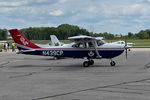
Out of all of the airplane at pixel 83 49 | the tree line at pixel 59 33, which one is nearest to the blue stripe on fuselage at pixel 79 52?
the airplane at pixel 83 49

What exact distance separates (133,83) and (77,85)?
7.19ft

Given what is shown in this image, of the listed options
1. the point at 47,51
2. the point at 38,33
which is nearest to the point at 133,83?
the point at 47,51

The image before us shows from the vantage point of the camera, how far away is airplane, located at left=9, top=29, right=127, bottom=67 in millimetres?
16250

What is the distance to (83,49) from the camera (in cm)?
1681

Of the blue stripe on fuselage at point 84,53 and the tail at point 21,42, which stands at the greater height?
the tail at point 21,42

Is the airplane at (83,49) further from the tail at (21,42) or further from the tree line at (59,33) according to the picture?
the tree line at (59,33)

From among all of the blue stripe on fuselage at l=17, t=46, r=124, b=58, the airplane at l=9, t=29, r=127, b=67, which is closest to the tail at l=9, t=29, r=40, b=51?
the airplane at l=9, t=29, r=127, b=67

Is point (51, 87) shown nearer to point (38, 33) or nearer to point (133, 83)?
point (133, 83)

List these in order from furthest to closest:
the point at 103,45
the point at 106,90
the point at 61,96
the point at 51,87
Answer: the point at 103,45 < the point at 51,87 < the point at 106,90 < the point at 61,96

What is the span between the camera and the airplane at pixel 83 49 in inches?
640

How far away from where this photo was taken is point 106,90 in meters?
8.37

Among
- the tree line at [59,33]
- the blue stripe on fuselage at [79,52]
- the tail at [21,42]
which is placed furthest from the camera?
the tree line at [59,33]

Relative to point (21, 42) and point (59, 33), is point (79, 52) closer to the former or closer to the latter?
point (21, 42)

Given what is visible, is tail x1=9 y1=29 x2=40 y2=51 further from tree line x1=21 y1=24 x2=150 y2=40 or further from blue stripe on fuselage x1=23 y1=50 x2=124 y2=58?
tree line x1=21 y1=24 x2=150 y2=40
